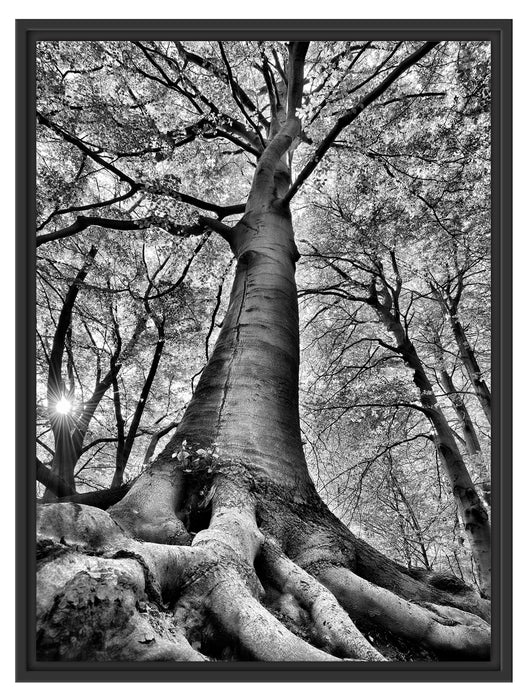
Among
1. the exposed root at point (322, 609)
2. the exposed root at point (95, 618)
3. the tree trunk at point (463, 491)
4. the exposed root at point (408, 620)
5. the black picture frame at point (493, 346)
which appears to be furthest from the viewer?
the tree trunk at point (463, 491)

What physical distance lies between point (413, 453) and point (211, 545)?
9.89m

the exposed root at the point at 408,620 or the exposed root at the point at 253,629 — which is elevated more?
the exposed root at the point at 253,629

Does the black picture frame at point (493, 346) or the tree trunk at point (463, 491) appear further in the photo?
the tree trunk at point (463, 491)

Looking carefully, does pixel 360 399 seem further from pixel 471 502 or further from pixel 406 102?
pixel 406 102

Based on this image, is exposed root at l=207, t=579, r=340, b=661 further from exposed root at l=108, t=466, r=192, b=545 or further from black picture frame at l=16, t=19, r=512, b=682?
exposed root at l=108, t=466, r=192, b=545

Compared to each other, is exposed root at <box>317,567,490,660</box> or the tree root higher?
the tree root

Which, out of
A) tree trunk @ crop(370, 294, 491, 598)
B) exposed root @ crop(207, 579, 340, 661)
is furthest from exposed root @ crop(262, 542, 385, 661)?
tree trunk @ crop(370, 294, 491, 598)

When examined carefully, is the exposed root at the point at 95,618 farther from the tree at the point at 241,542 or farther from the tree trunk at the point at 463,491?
the tree trunk at the point at 463,491

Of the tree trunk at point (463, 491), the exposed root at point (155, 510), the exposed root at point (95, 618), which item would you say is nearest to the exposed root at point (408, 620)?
the exposed root at point (155, 510)

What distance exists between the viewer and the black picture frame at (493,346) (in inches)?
41.9

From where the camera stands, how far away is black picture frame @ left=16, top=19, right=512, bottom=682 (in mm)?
1063

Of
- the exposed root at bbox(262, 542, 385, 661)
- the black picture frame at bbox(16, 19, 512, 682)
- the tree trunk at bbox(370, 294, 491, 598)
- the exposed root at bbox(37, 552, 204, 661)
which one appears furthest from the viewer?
the tree trunk at bbox(370, 294, 491, 598)

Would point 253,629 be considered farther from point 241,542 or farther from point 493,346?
point 493,346
